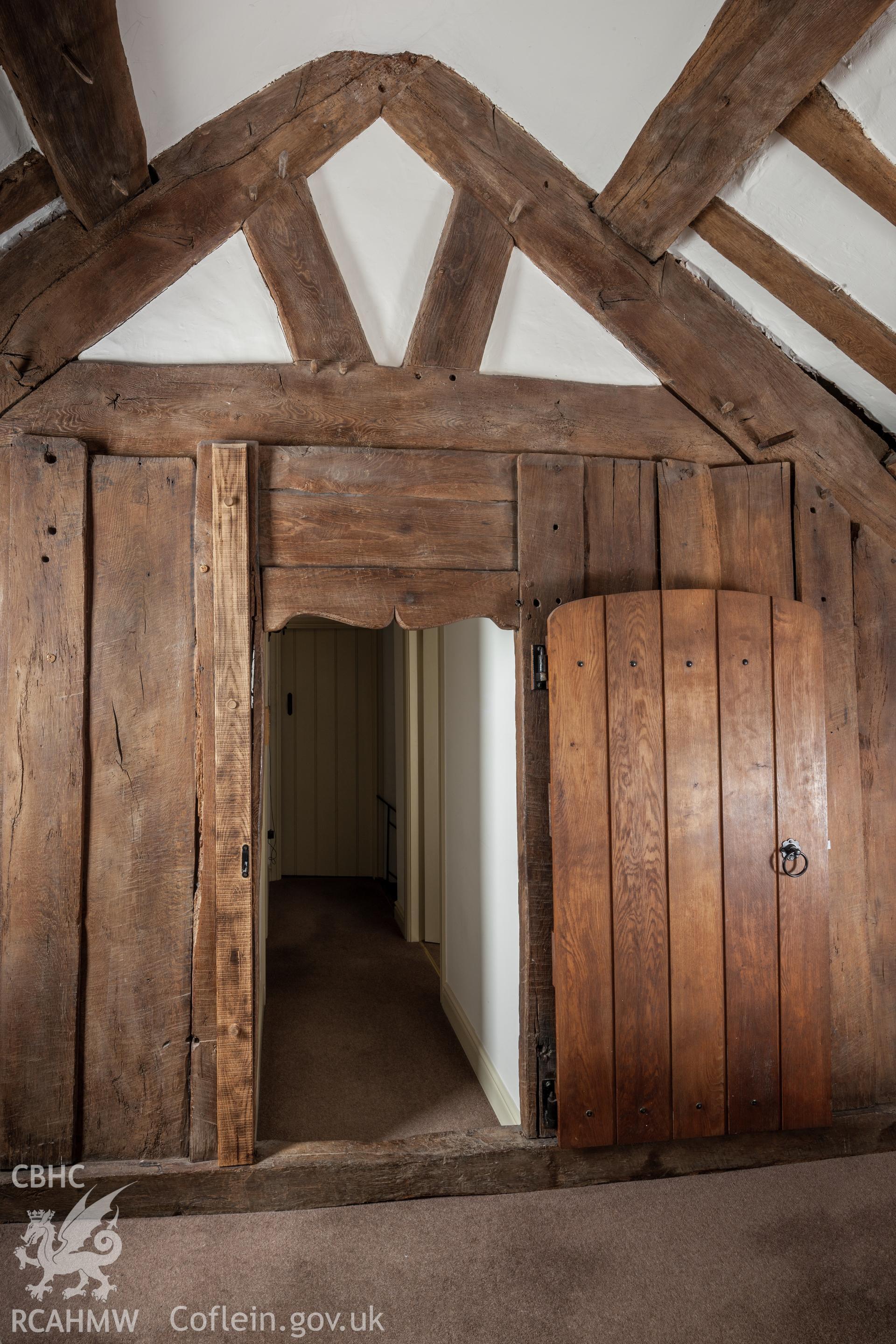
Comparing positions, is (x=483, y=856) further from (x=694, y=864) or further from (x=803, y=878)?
(x=803, y=878)

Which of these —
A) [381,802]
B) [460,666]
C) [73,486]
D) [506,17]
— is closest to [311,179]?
[506,17]

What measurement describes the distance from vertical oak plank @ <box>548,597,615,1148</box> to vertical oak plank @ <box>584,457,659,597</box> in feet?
0.72

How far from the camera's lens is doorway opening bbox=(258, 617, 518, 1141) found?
2.83m

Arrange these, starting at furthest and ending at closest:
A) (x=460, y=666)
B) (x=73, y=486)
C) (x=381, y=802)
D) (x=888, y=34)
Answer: (x=381, y=802) → (x=460, y=666) → (x=73, y=486) → (x=888, y=34)

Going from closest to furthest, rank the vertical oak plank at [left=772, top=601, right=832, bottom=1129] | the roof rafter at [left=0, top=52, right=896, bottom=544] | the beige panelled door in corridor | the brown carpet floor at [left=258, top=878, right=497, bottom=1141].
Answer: the roof rafter at [left=0, top=52, right=896, bottom=544] < the vertical oak plank at [left=772, top=601, right=832, bottom=1129] < the brown carpet floor at [left=258, top=878, right=497, bottom=1141] < the beige panelled door in corridor

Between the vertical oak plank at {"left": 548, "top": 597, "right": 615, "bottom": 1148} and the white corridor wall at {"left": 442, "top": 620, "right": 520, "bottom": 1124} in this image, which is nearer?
the vertical oak plank at {"left": 548, "top": 597, "right": 615, "bottom": 1148}

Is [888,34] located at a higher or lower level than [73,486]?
higher

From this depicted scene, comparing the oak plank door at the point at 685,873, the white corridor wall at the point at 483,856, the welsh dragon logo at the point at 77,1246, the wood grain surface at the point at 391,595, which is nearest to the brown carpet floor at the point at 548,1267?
the welsh dragon logo at the point at 77,1246

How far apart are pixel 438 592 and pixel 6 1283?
6.90 ft

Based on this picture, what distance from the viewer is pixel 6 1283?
1884 mm

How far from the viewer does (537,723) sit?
7.90 feet

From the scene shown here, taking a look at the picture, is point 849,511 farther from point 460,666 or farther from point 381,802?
point 381,802

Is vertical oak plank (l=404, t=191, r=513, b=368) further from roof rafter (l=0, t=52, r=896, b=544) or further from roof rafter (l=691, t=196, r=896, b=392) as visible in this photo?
roof rafter (l=691, t=196, r=896, b=392)

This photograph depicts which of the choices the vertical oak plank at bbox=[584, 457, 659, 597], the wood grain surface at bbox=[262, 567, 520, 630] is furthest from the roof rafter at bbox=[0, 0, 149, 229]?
the vertical oak plank at bbox=[584, 457, 659, 597]
